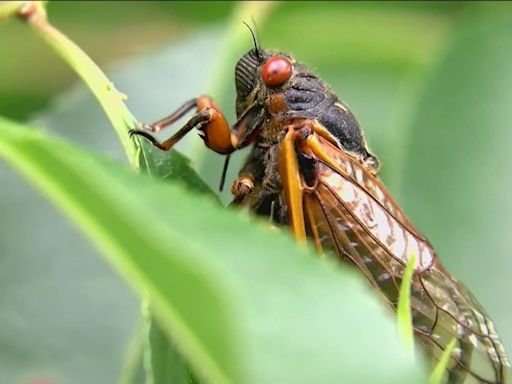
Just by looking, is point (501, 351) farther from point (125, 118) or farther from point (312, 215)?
point (125, 118)

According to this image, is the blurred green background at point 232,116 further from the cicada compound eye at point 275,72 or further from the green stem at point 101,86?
the green stem at point 101,86

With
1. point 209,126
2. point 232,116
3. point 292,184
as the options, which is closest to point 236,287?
point 292,184

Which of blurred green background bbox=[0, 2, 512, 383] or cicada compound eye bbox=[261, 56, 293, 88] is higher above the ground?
cicada compound eye bbox=[261, 56, 293, 88]

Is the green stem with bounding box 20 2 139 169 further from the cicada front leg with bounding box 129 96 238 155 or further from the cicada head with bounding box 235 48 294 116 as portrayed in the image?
the cicada head with bounding box 235 48 294 116

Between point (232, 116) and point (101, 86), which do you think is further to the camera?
point (232, 116)

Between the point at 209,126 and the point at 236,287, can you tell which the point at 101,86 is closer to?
the point at 209,126

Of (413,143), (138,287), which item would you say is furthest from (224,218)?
(413,143)

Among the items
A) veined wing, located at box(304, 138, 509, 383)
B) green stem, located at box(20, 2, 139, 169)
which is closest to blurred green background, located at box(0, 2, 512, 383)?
veined wing, located at box(304, 138, 509, 383)
